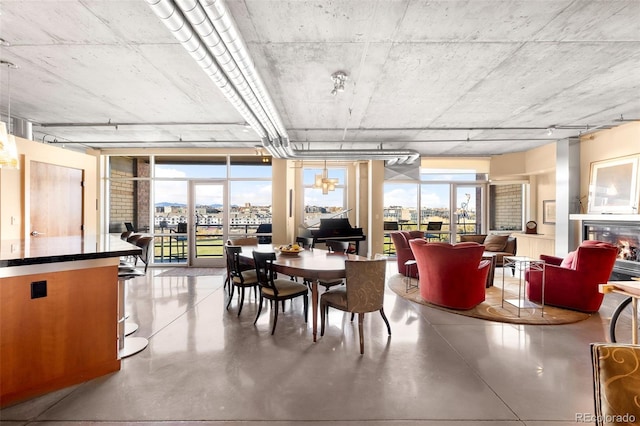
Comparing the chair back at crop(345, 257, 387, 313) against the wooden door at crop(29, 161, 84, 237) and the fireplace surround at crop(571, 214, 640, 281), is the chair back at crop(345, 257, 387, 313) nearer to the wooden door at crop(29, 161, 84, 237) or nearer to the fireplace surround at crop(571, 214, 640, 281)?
the fireplace surround at crop(571, 214, 640, 281)

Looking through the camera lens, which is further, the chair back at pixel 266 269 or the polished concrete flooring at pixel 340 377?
the chair back at pixel 266 269

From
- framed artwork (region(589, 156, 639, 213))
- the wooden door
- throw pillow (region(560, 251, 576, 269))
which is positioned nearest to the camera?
throw pillow (region(560, 251, 576, 269))

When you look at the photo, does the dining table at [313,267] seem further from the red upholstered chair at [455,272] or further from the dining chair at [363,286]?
the red upholstered chair at [455,272]

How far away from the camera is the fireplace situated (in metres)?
5.22

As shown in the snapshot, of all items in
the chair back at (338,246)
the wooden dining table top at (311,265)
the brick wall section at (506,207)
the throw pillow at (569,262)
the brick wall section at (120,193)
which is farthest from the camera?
the brick wall section at (506,207)

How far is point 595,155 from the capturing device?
6078 millimetres

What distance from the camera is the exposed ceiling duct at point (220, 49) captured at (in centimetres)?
208

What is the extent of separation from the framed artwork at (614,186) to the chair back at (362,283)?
5448mm

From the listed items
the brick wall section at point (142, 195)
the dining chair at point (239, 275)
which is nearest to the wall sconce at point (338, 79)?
the dining chair at point (239, 275)

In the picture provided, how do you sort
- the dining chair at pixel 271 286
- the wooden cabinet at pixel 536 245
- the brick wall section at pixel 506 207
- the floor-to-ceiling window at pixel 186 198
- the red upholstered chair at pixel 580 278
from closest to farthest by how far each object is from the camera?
the dining chair at pixel 271 286, the red upholstered chair at pixel 580 278, the wooden cabinet at pixel 536 245, the floor-to-ceiling window at pixel 186 198, the brick wall section at pixel 506 207

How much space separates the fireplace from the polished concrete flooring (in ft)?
7.81

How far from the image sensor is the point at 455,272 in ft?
12.9

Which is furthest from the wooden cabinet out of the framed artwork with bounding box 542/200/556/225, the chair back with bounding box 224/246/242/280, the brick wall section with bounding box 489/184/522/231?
the chair back with bounding box 224/246/242/280

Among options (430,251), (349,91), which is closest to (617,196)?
(430,251)
